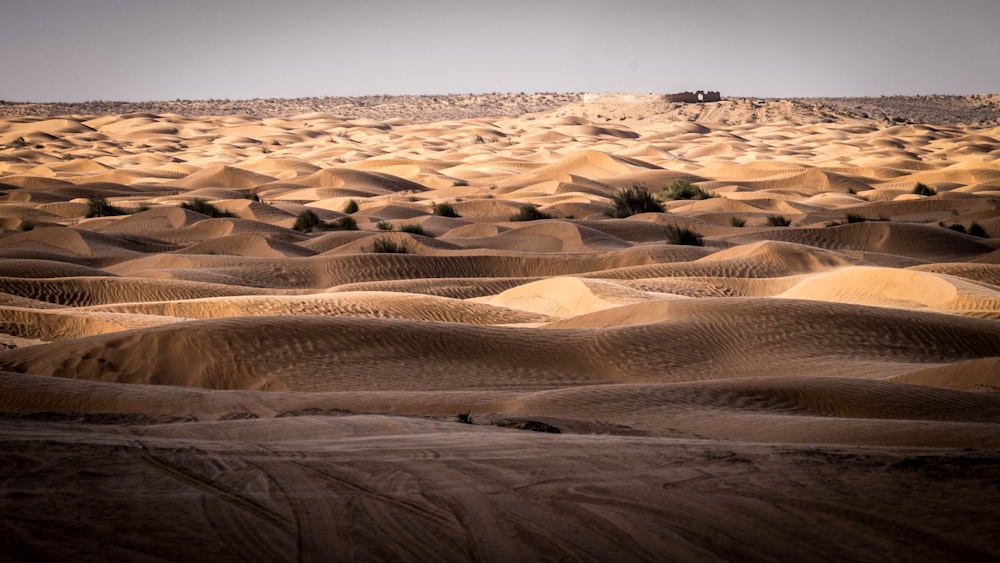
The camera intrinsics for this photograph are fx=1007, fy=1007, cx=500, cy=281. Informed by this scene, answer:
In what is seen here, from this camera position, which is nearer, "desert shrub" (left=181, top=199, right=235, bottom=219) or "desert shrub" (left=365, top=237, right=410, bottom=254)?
"desert shrub" (left=365, top=237, right=410, bottom=254)

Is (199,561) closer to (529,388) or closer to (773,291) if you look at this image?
(529,388)

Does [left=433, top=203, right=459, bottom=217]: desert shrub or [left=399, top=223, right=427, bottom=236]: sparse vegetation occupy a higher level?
[left=399, top=223, right=427, bottom=236]: sparse vegetation

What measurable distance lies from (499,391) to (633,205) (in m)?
20.8

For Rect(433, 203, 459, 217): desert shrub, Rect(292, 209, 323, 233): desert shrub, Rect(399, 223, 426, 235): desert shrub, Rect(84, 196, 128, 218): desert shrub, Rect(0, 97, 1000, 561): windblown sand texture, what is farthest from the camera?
Rect(433, 203, 459, 217): desert shrub

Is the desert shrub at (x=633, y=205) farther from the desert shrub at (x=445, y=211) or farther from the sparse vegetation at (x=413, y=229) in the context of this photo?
the sparse vegetation at (x=413, y=229)

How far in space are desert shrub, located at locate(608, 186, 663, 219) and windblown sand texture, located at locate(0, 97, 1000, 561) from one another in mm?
1676

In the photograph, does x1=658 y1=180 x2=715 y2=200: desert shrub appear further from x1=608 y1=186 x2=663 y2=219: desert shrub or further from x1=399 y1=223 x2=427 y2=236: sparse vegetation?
x1=399 y1=223 x2=427 y2=236: sparse vegetation

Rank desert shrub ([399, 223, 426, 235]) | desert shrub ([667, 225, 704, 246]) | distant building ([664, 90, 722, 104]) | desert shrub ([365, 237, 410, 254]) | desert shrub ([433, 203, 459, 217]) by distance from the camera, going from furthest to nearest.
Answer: distant building ([664, 90, 722, 104]) → desert shrub ([433, 203, 459, 217]) → desert shrub ([399, 223, 426, 235]) → desert shrub ([667, 225, 704, 246]) → desert shrub ([365, 237, 410, 254])

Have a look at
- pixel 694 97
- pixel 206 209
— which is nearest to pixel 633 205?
pixel 206 209

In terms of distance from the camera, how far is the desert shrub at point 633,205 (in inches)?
1072

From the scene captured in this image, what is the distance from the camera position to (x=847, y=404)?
22.6 feet

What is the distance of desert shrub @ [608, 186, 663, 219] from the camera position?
2722 cm

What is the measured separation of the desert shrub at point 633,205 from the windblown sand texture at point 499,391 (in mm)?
1676

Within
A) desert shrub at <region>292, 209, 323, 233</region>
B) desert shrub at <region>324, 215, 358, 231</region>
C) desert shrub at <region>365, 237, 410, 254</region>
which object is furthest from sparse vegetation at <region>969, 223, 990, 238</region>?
desert shrub at <region>292, 209, 323, 233</region>
